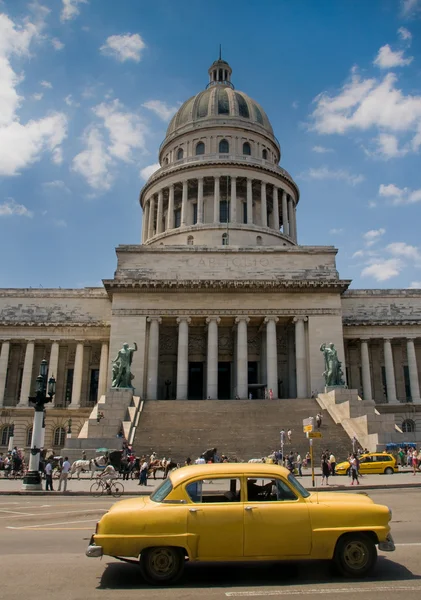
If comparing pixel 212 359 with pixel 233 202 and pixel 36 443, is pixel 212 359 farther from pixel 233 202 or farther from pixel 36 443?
pixel 36 443

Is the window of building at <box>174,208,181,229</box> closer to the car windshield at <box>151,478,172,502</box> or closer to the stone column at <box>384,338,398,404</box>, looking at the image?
the stone column at <box>384,338,398,404</box>

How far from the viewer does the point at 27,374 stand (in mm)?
50094

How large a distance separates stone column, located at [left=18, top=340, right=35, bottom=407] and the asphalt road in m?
40.1

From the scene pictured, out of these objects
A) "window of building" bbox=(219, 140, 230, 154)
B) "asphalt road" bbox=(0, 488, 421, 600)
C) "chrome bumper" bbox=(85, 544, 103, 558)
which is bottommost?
"asphalt road" bbox=(0, 488, 421, 600)

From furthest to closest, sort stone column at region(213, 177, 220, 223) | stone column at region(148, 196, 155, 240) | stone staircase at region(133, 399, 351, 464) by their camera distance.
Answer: stone column at region(148, 196, 155, 240), stone column at region(213, 177, 220, 223), stone staircase at region(133, 399, 351, 464)

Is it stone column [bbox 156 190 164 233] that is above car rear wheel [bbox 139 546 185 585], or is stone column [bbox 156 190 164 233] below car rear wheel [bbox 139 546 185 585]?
above

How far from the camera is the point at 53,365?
50.5 metres

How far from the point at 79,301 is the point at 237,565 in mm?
47183

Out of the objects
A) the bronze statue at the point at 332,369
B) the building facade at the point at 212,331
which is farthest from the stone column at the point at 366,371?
the bronze statue at the point at 332,369

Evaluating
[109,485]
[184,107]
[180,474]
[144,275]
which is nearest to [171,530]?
[180,474]

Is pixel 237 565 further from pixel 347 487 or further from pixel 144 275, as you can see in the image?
pixel 144 275

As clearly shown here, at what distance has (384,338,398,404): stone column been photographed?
50500 millimetres

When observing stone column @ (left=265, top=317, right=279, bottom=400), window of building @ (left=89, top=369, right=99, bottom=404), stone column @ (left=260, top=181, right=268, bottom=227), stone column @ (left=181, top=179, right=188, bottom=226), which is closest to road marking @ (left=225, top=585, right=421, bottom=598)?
stone column @ (left=265, top=317, right=279, bottom=400)

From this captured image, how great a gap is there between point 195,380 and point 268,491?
43787 millimetres
